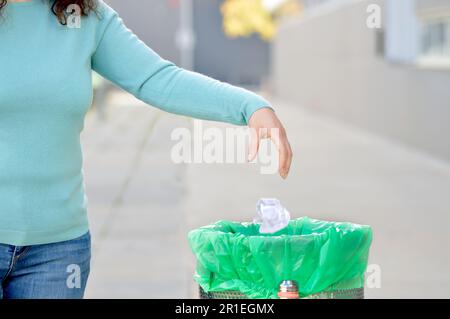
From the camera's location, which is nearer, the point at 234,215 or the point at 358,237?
the point at 358,237

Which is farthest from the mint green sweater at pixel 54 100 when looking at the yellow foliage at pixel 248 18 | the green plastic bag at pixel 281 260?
the yellow foliage at pixel 248 18

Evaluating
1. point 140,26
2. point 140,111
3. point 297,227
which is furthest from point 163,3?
point 297,227

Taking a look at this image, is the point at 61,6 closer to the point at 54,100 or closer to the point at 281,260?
the point at 54,100

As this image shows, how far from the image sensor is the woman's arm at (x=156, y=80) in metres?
2.38

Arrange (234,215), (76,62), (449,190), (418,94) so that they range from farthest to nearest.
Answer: (418,94) → (449,190) → (234,215) → (76,62)

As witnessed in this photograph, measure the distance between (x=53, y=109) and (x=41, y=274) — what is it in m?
0.39

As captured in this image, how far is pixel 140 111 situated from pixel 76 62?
28.5 metres

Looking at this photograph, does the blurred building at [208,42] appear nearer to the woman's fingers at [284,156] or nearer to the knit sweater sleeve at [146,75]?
the knit sweater sleeve at [146,75]

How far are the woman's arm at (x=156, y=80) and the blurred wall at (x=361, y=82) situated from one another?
11.9 meters

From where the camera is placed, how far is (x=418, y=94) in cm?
1586

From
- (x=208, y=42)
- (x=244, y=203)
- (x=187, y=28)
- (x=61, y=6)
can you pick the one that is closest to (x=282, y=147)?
(x=61, y=6)

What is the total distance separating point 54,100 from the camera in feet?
7.95

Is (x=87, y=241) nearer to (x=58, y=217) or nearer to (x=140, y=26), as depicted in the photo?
(x=58, y=217)
